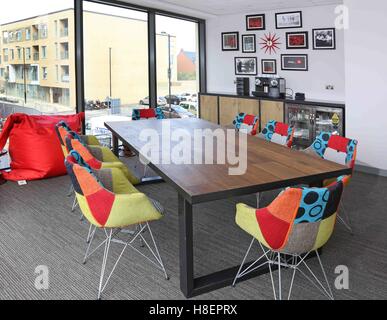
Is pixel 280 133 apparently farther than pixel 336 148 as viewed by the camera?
Yes

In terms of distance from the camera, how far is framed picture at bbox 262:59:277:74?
795 cm

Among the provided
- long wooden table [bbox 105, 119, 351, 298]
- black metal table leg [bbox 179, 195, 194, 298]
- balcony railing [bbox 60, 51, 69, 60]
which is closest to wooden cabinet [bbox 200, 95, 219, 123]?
balcony railing [bbox 60, 51, 69, 60]

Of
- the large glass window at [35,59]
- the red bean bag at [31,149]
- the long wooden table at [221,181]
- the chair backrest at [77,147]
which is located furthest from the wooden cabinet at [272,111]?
the chair backrest at [77,147]

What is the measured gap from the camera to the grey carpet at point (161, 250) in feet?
9.49

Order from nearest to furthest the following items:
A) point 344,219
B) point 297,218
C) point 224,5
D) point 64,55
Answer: point 297,218 < point 344,219 < point 64,55 < point 224,5

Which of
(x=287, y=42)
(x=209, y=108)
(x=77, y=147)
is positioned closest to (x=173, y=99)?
(x=209, y=108)

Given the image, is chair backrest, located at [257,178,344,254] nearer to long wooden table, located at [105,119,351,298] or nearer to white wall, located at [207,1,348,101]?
long wooden table, located at [105,119,351,298]

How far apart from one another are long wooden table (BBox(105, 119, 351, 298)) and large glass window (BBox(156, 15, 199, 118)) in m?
5.04

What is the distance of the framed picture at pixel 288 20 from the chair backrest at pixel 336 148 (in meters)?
4.01

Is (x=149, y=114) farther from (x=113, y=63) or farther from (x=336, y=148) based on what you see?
(x=336, y=148)

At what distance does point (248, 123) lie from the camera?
224 inches

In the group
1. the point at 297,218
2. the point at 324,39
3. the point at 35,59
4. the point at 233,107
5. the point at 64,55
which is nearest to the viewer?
the point at 297,218

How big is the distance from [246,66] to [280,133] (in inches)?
155
